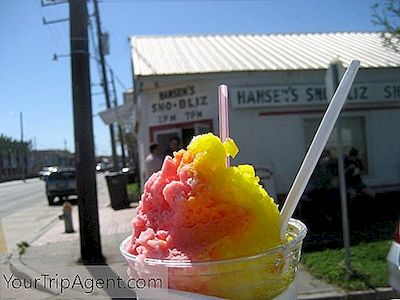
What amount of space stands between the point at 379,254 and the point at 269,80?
6060mm

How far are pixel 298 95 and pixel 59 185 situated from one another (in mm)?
14784

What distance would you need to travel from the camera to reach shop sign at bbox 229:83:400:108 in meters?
11.6

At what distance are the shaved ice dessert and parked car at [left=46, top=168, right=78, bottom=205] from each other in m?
22.1

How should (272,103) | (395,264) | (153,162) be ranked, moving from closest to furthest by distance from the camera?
(395,264) < (153,162) < (272,103)

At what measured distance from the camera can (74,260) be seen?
780cm

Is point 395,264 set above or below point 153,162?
below

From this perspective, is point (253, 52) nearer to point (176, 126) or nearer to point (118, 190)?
point (176, 126)

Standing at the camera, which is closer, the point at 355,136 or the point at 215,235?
the point at 215,235

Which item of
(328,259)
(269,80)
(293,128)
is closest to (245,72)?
(269,80)

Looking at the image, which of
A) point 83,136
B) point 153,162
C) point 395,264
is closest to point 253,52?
point 153,162

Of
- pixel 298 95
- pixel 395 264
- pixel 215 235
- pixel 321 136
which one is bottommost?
pixel 395 264

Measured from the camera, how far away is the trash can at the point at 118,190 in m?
15.7

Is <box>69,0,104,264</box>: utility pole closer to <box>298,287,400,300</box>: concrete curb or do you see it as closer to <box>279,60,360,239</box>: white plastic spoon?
<box>298,287,400,300</box>: concrete curb

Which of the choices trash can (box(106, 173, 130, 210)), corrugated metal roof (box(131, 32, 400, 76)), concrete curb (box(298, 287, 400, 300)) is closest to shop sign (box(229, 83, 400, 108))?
corrugated metal roof (box(131, 32, 400, 76))
